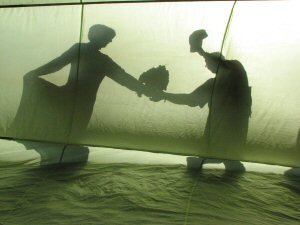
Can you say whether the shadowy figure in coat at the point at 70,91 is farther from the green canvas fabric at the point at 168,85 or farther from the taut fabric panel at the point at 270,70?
the taut fabric panel at the point at 270,70

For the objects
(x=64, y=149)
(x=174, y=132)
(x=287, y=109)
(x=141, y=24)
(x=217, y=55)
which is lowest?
(x=64, y=149)

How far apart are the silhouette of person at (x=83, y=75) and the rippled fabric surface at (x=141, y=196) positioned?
47 cm

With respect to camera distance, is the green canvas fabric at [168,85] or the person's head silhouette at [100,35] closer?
the green canvas fabric at [168,85]

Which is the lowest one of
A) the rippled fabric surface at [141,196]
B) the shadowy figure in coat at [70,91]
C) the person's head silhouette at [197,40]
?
the rippled fabric surface at [141,196]

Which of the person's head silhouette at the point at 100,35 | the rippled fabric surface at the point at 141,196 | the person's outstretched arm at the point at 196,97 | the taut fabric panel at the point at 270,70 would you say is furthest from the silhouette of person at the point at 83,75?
the taut fabric panel at the point at 270,70

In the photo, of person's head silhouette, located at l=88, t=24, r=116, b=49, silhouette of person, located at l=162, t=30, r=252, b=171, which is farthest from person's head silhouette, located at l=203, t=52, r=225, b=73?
person's head silhouette, located at l=88, t=24, r=116, b=49

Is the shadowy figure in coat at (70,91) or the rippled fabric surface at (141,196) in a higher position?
the shadowy figure in coat at (70,91)

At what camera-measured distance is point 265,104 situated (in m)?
3.27

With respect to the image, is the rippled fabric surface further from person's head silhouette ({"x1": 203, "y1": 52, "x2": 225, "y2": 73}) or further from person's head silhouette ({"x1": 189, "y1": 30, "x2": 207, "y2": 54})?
person's head silhouette ({"x1": 189, "y1": 30, "x2": 207, "y2": 54})

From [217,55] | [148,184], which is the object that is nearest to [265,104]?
[217,55]

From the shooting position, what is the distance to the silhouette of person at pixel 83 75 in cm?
354

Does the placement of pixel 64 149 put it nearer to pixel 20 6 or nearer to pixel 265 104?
pixel 20 6

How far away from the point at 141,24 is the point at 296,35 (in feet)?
4.05

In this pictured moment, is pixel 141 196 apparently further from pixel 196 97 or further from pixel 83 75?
pixel 83 75
